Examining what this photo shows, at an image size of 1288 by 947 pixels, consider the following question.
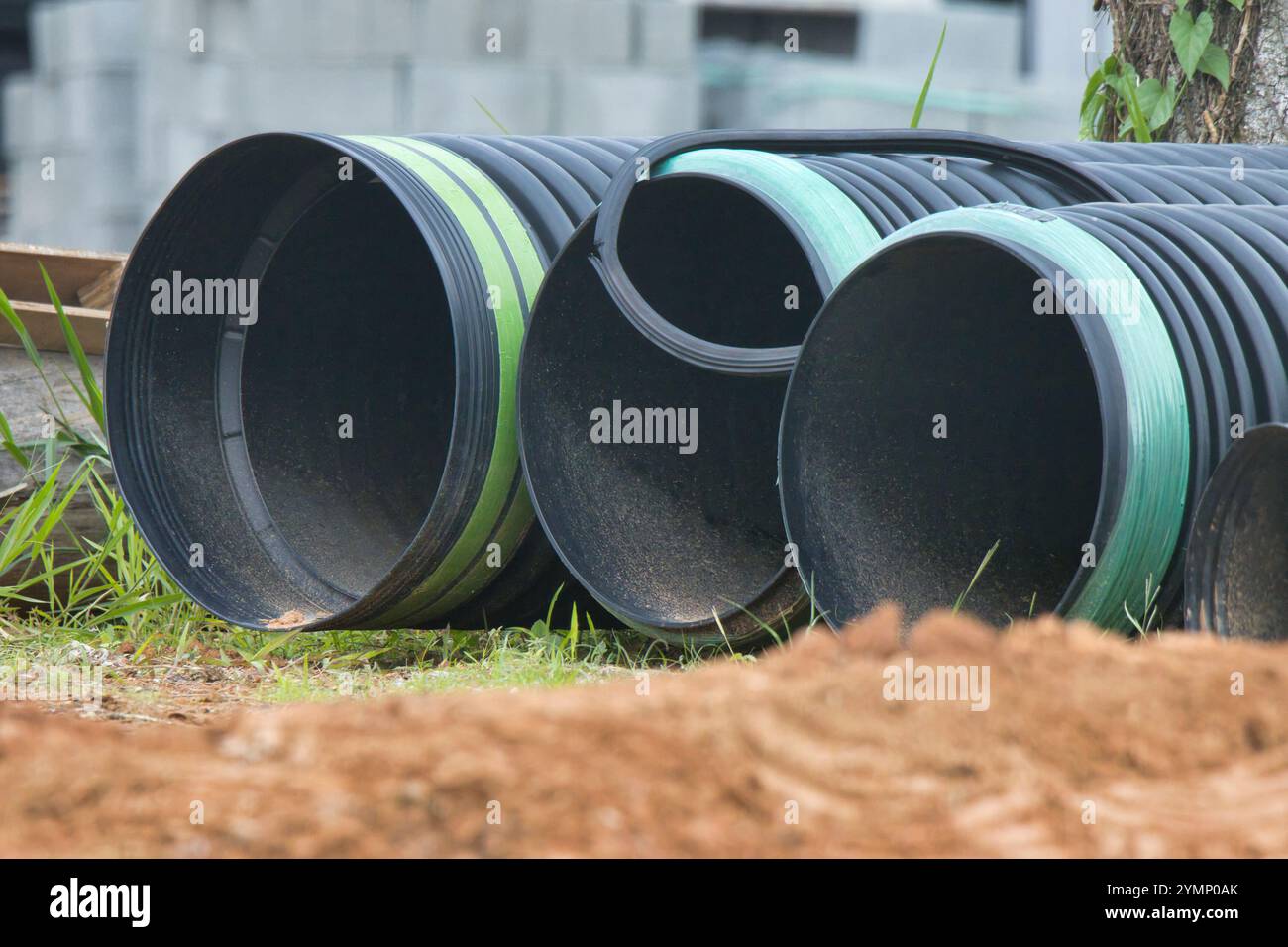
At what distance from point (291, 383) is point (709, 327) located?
1239mm

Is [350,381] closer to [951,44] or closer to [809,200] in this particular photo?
[809,200]

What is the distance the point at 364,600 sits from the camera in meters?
3.80

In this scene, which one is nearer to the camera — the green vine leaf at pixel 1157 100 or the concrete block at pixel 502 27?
the green vine leaf at pixel 1157 100

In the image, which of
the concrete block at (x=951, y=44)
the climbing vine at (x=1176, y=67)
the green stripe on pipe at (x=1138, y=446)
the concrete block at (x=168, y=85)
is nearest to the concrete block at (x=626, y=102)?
the concrete block at (x=951, y=44)

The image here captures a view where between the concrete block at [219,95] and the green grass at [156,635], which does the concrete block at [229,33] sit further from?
the green grass at [156,635]

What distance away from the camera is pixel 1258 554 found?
285 centimetres

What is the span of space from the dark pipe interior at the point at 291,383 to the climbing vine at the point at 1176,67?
262 centimetres

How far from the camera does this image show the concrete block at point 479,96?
33.3 ft

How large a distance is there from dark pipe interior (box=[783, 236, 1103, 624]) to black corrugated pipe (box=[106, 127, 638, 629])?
0.83 m

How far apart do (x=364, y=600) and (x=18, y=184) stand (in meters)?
8.06

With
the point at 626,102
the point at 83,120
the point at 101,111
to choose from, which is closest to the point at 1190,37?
the point at 626,102
